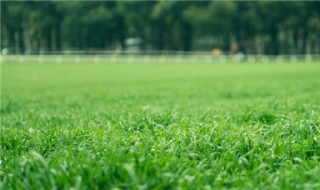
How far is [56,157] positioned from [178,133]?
1240mm

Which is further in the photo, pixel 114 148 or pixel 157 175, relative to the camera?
pixel 114 148

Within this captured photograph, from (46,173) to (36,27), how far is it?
99768mm

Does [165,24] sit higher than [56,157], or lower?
higher

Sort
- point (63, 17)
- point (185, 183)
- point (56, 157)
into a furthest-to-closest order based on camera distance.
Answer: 1. point (63, 17)
2. point (56, 157)
3. point (185, 183)

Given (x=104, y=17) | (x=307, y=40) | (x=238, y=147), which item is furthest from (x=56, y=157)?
(x=307, y=40)

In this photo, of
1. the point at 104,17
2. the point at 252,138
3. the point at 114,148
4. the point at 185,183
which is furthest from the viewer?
the point at 104,17

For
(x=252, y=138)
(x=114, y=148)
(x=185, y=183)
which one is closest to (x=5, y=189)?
(x=114, y=148)

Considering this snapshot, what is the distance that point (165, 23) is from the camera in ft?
317

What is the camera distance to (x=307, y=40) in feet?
323

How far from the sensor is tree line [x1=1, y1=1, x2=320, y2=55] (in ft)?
A: 284

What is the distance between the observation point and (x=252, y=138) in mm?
3559

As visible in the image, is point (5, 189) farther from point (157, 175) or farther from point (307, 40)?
point (307, 40)

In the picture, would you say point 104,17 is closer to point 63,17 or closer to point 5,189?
point 63,17

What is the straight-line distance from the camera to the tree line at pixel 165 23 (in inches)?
3410
